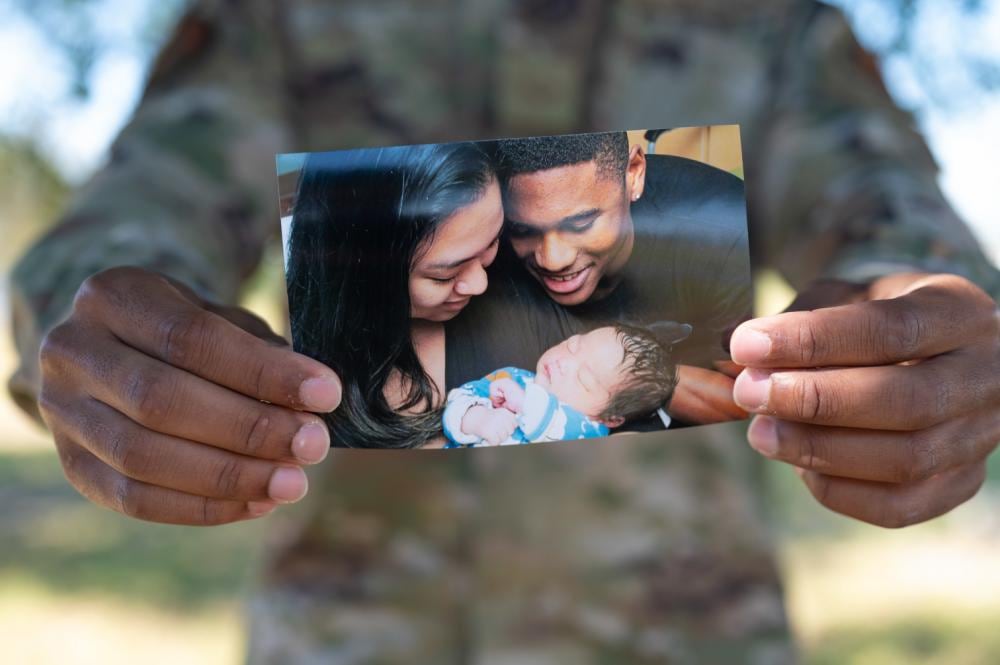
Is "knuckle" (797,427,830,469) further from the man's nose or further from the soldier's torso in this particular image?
the soldier's torso

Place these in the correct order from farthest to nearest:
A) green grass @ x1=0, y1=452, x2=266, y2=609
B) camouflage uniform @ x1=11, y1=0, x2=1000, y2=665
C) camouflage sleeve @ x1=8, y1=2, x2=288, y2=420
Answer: green grass @ x1=0, y1=452, x2=266, y2=609
camouflage uniform @ x1=11, y1=0, x2=1000, y2=665
camouflage sleeve @ x1=8, y1=2, x2=288, y2=420

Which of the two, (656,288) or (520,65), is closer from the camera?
(656,288)

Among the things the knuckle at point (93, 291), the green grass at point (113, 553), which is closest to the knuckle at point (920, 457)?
the knuckle at point (93, 291)

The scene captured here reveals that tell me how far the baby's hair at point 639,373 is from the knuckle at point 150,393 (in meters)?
0.36

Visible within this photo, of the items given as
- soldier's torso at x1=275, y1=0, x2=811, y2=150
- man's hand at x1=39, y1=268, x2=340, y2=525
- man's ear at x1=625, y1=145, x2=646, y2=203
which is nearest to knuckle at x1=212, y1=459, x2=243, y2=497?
man's hand at x1=39, y1=268, x2=340, y2=525

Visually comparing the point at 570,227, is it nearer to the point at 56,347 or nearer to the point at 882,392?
the point at 882,392

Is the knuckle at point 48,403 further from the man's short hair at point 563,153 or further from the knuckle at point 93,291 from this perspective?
the man's short hair at point 563,153

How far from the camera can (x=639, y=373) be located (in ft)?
2.57

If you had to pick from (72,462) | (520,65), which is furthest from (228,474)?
(520,65)

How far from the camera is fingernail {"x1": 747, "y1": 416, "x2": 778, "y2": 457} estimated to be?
79 cm

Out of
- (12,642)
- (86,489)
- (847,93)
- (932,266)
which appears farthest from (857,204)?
(12,642)

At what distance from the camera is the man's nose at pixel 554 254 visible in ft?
2.52

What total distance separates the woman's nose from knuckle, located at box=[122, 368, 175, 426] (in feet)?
0.82

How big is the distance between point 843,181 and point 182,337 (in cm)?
87
